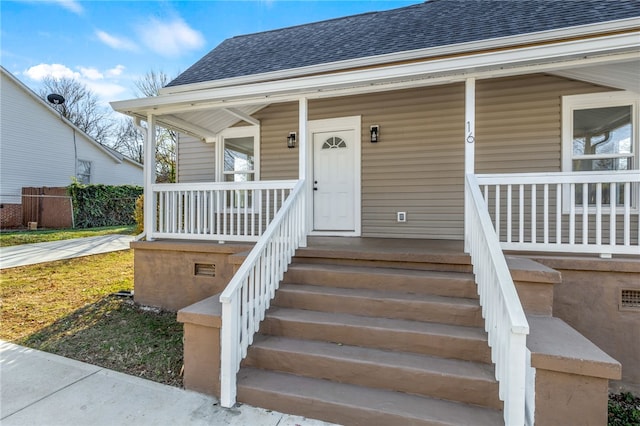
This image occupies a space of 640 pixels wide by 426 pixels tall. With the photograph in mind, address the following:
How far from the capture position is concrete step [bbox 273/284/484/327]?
277 cm

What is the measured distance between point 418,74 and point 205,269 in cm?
385

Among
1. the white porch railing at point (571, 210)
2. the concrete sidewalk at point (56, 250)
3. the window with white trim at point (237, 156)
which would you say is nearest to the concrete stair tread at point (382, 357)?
the white porch railing at point (571, 210)

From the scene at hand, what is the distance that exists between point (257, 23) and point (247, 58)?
3.57 metres

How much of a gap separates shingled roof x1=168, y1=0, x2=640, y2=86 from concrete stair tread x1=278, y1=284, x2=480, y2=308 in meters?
3.88

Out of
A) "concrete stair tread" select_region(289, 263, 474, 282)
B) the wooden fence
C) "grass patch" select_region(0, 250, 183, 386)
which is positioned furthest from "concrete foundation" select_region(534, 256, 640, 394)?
the wooden fence

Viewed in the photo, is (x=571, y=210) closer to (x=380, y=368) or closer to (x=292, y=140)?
(x=380, y=368)

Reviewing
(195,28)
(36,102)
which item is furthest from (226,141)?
(36,102)

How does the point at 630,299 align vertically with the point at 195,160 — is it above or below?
below

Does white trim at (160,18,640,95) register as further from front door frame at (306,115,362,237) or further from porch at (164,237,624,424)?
porch at (164,237,624,424)

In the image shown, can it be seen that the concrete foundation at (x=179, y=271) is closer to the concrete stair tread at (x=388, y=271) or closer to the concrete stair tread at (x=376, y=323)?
the concrete stair tread at (x=388, y=271)

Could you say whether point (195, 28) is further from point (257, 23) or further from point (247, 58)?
point (247, 58)

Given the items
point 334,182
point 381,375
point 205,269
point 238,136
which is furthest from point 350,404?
point 238,136

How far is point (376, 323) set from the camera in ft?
9.20

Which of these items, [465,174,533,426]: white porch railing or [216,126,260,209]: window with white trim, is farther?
[216,126,260,209]: window with white trim
